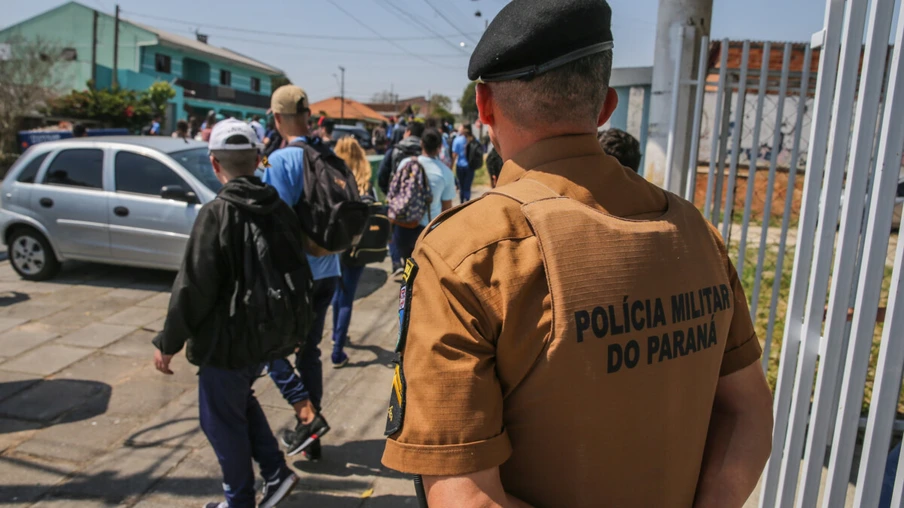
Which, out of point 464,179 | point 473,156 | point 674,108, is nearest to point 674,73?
point 674,108

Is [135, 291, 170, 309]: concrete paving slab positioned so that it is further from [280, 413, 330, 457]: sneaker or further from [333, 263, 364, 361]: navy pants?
[280, 413, 330, 457]: sneaker

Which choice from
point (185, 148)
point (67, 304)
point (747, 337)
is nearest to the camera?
point (747, 337)

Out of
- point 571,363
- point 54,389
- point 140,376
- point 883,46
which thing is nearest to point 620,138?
point 883,46

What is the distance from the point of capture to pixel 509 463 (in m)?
1.13

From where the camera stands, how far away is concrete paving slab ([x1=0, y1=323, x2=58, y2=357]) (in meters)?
5.19

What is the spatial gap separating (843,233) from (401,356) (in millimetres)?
1571

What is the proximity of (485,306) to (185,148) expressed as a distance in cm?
691

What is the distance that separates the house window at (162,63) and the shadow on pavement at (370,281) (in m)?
→ 39.2

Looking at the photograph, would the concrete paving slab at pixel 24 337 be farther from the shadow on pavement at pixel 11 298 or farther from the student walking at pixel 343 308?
the student walking at pixel 343 308

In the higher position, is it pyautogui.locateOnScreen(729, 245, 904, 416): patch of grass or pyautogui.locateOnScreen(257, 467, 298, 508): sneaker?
pyautogui.locateOnScreen(729, 245, 904, 416): patch of grass

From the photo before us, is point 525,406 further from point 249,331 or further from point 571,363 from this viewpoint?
point 249,331

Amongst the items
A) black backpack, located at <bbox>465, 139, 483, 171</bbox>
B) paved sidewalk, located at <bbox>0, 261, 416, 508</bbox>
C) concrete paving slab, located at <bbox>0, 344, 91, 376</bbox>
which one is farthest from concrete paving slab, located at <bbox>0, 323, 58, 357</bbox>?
black backpack, located at <bbox>465, 139, 483, 171</bbox>

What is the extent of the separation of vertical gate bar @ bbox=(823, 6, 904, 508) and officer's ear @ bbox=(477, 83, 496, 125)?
4.11ft

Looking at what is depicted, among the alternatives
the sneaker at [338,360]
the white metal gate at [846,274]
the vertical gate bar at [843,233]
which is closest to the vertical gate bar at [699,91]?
the white metal gate at [846,274]
